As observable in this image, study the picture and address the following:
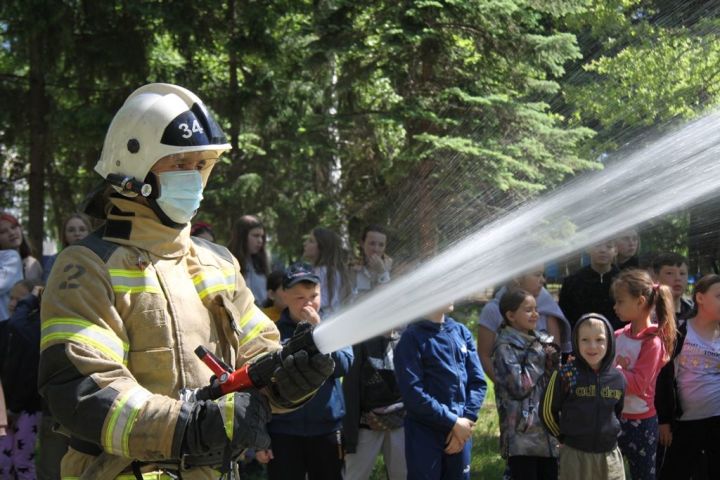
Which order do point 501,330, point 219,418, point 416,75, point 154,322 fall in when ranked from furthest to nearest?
point 416,75, point 501,330, point 154,322, point 219,418

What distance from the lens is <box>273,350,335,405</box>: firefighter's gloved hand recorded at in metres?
2.97

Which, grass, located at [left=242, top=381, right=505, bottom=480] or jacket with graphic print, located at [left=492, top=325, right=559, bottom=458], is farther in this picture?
grass, located at [left=242, top=381, right=505, bottom=480]

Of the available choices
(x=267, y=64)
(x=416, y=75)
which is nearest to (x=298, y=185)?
(x=267, y=64)

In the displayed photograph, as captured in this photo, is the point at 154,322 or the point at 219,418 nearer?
the point at 219,418

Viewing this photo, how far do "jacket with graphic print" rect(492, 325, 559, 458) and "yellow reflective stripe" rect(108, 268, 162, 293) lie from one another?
11.8 feet

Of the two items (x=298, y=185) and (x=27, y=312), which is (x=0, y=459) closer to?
(x=27, y=312)

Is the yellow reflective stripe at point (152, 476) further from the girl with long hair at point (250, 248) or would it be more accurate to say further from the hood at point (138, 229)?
the girl with long hair at point (250, 248)

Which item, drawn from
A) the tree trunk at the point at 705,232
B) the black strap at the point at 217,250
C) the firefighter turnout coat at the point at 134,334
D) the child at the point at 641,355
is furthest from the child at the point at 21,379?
the tree trunk at the point at 705,232

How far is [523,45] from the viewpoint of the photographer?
10883mm

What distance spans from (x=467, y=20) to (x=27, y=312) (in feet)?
21.7

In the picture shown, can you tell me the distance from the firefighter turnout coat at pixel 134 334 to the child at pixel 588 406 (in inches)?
113

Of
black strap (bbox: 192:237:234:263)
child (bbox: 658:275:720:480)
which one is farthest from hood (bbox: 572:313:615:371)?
black strap (bbox: 192:237:234:263)

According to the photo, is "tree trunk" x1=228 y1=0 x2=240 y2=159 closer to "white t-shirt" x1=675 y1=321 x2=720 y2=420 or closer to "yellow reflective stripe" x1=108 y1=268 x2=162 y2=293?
"white t-shirt" x1=675 y1=321 x2=720 y2=420

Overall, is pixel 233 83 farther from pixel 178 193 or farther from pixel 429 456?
pixel 178 193
